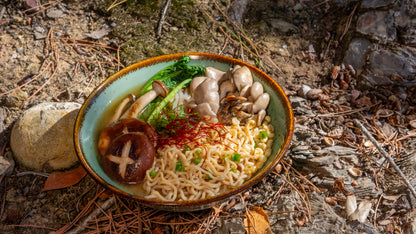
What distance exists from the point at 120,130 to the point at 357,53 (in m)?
3.48

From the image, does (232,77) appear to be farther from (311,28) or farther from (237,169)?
(311,28)

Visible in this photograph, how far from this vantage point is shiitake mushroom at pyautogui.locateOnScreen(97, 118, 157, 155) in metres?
3.08

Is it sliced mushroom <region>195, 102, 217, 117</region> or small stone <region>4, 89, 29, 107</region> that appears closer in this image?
sliced mushroom <region>195, 102, 217, 117</region>

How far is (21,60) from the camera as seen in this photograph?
440 centimetres

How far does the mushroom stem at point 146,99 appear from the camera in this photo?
3331 millimetres

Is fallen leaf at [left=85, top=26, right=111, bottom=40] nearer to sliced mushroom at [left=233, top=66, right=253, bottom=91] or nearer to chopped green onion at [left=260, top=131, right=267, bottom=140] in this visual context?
sliced mushroom at [left=233, top=66, right=253, bottom=91]

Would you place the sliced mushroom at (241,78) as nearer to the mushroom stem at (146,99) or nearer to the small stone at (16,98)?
the mushroom stem at (146,99)

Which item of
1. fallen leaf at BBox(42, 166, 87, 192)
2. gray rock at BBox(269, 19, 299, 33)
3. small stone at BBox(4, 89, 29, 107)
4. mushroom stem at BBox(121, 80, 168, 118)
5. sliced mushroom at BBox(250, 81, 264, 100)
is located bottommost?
fallen leaf at BBox(42, 166, 87, 192)

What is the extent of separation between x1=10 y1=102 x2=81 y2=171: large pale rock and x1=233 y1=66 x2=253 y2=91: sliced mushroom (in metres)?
2.03

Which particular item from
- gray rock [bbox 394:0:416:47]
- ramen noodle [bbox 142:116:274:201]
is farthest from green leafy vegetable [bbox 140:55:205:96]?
gray rock [bbox 394:0:416:47]

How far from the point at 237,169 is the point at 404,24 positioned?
10.9 ft

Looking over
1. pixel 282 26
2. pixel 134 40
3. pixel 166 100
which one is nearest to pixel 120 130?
pixel 166 100

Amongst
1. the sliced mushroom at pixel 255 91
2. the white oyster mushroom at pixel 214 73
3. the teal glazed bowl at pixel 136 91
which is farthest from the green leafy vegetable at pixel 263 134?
the white oyster mushroom at pixel 214 73

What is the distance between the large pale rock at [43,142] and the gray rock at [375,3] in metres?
4.48
